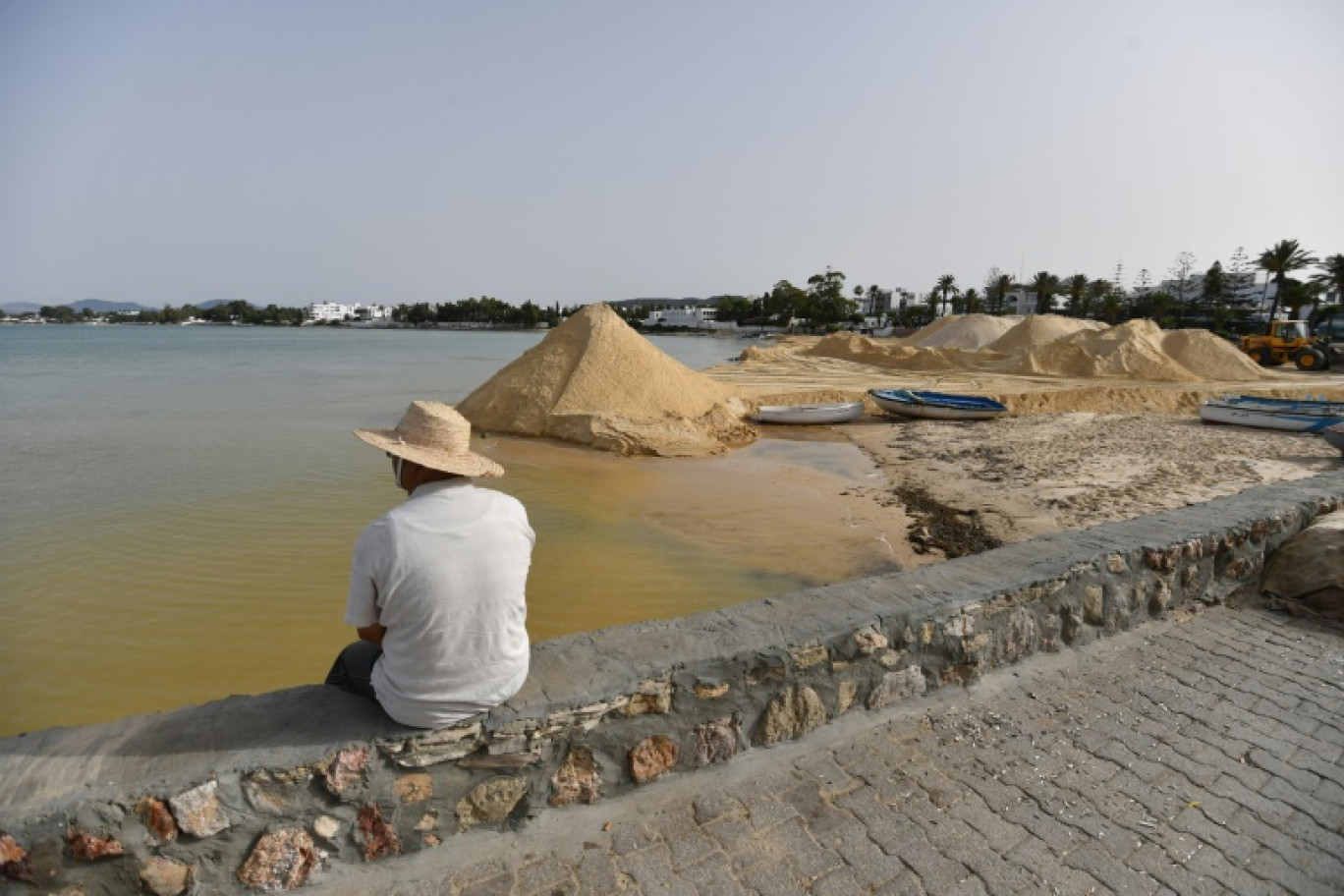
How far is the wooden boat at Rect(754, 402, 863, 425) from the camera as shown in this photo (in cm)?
1852

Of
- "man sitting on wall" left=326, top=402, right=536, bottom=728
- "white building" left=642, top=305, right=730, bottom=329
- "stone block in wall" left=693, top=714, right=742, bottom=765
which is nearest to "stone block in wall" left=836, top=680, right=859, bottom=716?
"stone block in wall" left=693, top=714, right=742, bottom=765

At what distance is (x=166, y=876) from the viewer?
2002 mm

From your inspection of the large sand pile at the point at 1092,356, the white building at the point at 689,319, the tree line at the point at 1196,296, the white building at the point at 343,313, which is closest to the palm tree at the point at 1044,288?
the tree line at the point at 1196,296

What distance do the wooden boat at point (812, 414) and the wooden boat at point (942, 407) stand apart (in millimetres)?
1098

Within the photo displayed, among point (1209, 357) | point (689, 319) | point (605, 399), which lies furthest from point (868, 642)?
point (689, 319)

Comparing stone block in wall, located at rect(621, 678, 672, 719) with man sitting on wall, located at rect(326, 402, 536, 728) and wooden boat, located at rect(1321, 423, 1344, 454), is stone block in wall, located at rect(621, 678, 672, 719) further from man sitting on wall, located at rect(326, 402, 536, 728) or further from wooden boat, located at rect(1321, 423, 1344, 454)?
wooden boat, located at rect(1321, 423, 1344, 454)

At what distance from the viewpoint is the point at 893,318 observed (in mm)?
88938

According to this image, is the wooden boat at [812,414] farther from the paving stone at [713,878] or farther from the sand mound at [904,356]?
the paving stone at [713,878]

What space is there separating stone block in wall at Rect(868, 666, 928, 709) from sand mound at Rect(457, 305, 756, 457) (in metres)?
12.0

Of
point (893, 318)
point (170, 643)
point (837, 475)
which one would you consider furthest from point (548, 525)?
point (893, 318)

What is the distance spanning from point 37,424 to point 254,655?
2057 centimetres

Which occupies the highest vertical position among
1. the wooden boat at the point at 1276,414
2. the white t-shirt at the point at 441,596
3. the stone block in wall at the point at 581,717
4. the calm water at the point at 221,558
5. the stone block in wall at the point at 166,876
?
the white t-shirt at the point at 441,596

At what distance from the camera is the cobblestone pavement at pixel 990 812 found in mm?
2262

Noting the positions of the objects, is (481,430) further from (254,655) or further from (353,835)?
(353,835)
